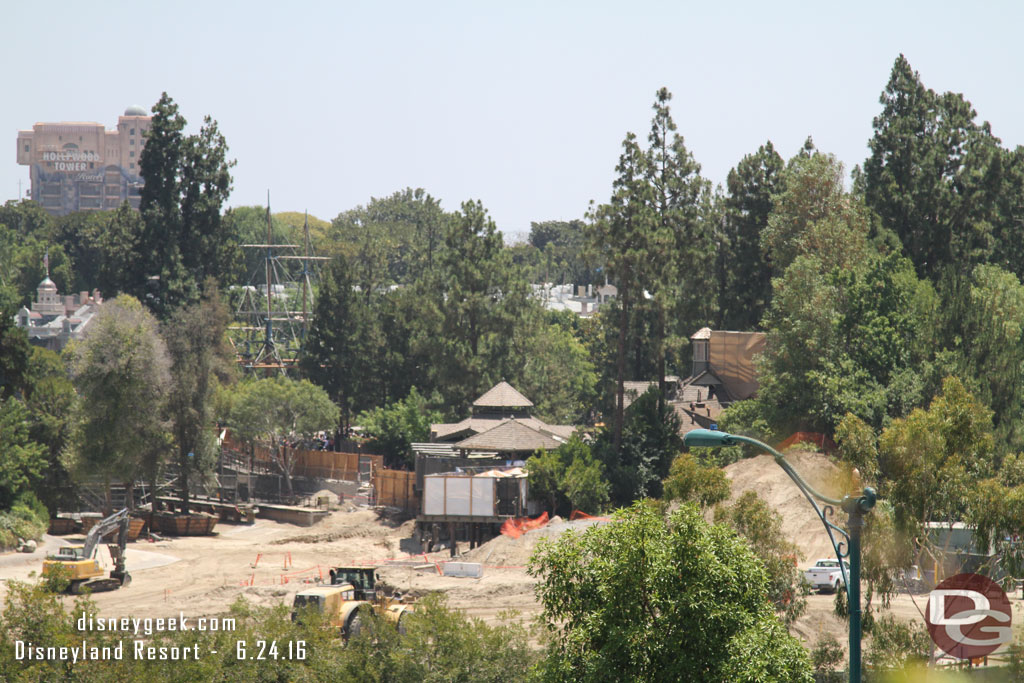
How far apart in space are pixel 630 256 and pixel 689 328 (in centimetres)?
2551

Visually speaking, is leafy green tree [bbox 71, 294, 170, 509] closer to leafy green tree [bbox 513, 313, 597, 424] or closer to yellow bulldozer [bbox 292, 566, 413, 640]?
leafy green tree [bbox 513, 313, 597, 424]

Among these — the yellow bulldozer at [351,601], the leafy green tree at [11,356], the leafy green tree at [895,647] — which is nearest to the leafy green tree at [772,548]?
the leafy green tree at [895,647]

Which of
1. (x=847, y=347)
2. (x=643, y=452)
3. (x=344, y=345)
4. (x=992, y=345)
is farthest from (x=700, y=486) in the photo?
(x=344, y=345)

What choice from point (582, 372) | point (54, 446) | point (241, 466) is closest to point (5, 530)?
point (54, 446)

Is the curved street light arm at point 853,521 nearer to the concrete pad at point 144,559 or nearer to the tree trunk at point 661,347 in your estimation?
the concrete pad at point 144,559

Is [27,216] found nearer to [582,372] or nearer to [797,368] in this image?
[582,372]

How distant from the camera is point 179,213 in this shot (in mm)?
107562

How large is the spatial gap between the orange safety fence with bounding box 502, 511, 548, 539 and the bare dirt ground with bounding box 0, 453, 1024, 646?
1.10m

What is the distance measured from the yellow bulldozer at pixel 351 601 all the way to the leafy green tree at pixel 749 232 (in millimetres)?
47451

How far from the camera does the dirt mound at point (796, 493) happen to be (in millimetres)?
48250

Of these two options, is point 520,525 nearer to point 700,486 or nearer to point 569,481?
point 569,481

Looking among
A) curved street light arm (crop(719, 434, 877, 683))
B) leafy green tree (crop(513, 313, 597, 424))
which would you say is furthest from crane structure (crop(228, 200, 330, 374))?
curved street light arm (crop(719, 434, 877, 683))

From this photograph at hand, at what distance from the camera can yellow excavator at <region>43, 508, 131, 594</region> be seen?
50.4 meters

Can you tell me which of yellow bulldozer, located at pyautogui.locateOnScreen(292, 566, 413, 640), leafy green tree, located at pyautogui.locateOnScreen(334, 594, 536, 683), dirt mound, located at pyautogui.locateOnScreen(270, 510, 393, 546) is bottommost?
dirt mound, located at pyautogui.locateOnScreen(270, 510, 393, 546)
